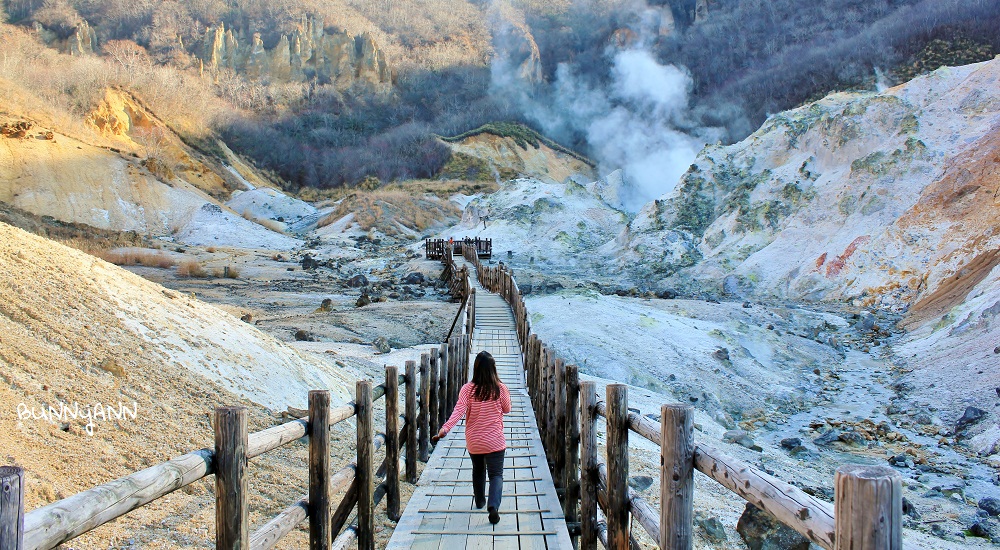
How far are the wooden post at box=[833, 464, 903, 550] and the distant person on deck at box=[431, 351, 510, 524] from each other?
3.08m

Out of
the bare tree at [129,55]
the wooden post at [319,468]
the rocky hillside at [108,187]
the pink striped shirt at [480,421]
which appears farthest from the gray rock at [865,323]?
the bare tree at [129,55]

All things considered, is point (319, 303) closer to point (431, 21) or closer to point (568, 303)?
point (568, 303)

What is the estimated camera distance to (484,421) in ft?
15.7

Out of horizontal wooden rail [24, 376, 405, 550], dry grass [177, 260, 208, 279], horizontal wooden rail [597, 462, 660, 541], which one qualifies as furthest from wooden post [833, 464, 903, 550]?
dry grass [177, 260, 208, 279]

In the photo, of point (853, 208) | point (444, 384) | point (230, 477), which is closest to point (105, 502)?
point (230, 477)

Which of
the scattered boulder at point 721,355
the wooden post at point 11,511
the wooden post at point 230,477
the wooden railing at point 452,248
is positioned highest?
the wooden railing at point 452,248

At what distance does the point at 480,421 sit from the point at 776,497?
112 inches

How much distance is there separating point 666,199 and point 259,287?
18.3m

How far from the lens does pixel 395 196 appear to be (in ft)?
175

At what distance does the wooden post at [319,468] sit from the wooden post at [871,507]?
2473 millimetres

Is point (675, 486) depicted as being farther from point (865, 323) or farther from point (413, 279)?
point (413, 279)

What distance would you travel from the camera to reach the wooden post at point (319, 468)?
11.4 feet

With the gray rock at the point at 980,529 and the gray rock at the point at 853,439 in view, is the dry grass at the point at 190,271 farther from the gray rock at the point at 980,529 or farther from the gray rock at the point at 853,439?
the gray rock at the point at 980,529

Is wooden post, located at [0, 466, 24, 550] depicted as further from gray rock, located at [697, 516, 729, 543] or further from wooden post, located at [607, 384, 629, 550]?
gray rock, located at [697, 516, 729, 543]
